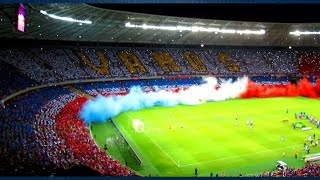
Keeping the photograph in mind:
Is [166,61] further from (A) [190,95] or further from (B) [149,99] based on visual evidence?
(B) [149,99]

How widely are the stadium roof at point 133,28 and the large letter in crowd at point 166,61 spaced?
207 cm

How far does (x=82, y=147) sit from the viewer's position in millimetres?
22328

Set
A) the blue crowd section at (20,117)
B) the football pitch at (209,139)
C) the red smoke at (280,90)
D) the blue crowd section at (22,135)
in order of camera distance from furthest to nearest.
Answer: the red smoke at (280,90) < the football pitch at (209,139) < the blue crowd section at (20,117) < the blue crowd section at (22,135)

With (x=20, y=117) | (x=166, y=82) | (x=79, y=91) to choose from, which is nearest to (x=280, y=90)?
(x=166, y=82)

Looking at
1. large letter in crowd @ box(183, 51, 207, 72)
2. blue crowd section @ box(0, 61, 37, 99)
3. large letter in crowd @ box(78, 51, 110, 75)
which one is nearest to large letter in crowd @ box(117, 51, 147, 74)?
large letter in crowd @ box(78, 51, 110, 75)

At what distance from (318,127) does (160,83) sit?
1058 inches

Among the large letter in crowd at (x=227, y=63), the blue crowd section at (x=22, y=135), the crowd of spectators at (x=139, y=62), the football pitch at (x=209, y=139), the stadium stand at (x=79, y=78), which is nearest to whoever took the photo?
the blue crowd section at (x=22, y=135)

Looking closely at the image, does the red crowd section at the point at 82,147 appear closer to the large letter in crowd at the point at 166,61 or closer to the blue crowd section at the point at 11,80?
the blue crowd section at the point at 11,80

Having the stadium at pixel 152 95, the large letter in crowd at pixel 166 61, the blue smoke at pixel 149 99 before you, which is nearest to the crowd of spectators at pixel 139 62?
the large letter in crowd at pixel 166 61

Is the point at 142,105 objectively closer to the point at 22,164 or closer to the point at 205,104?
the point at 205,104

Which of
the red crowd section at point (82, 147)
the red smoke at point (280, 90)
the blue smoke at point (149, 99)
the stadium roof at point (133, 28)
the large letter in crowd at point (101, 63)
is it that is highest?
the stadium roof at point (133, 28)

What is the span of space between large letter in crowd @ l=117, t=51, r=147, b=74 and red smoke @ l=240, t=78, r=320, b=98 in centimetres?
1630

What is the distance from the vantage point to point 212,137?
98.1ft

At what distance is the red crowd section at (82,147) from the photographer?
19562 millimetres
